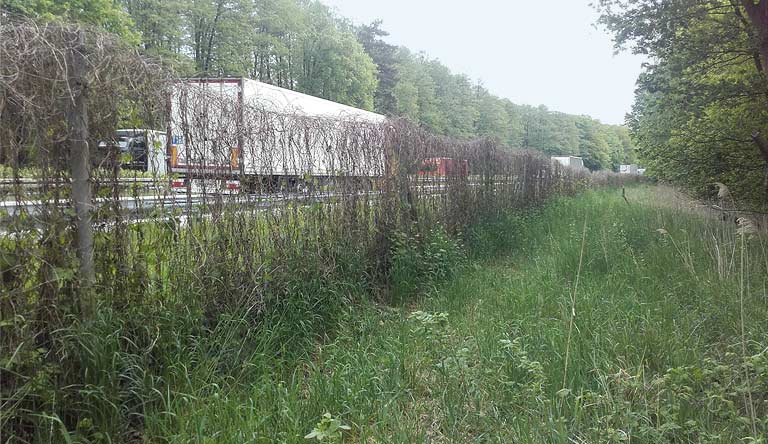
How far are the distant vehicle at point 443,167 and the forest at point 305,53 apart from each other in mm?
9127

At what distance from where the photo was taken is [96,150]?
8.70ft

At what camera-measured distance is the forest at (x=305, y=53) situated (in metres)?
28.5

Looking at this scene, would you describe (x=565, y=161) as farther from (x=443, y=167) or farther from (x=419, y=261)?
(x=419, y=261)

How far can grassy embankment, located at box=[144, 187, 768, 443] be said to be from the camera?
249cm

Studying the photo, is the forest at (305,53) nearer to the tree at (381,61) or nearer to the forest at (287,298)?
the tree at (381,61)

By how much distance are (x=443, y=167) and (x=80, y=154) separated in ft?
18.9

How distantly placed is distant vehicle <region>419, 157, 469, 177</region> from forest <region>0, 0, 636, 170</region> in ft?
29.9

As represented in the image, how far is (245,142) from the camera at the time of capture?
3773 millimetres

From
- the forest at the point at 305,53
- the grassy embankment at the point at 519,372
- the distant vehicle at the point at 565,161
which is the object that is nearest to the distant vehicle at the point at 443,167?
the grassy embankment at the point at 519,372

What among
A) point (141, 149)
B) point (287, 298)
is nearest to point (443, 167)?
point (287, 298)

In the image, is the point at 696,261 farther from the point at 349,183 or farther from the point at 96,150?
the point at 96,150

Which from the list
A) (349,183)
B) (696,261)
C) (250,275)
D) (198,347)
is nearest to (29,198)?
(198,347)

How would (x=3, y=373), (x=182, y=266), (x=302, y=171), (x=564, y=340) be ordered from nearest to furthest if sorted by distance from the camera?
(x=3, y=373)
(x=182, y=266)
(x=564, y=340)
(x=302, y=171)

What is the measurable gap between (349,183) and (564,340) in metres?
2.80
